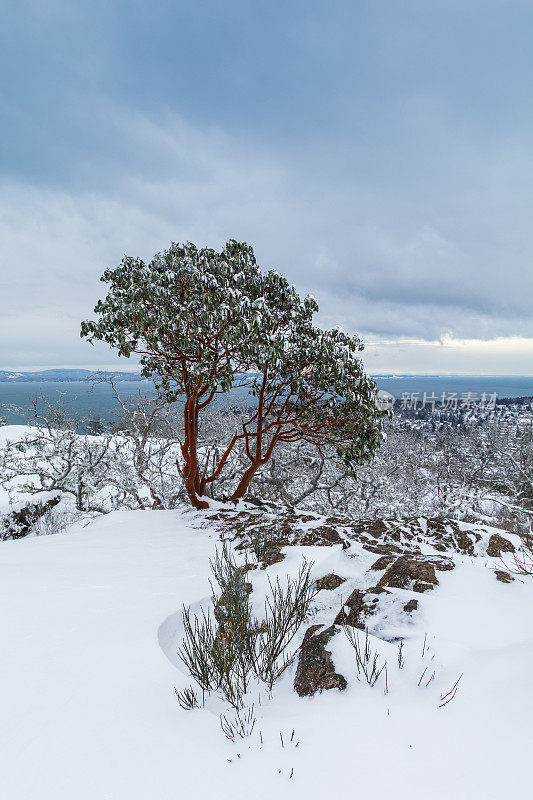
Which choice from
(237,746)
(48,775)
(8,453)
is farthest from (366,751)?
(8,453)

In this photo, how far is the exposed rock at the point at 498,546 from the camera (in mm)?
5430

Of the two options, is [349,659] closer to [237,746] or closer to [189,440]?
[237,746]

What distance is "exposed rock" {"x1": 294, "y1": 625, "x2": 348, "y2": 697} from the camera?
2404 millimetres

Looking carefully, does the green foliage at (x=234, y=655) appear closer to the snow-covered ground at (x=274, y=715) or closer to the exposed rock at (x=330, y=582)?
the snow-covered ground at (x=274, y=715)

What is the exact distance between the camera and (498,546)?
560 centimetres

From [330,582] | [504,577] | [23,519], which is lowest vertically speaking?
[23,519]

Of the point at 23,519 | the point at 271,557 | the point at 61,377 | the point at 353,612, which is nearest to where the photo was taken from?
the point at 353,612

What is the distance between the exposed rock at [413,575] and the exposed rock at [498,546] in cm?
172

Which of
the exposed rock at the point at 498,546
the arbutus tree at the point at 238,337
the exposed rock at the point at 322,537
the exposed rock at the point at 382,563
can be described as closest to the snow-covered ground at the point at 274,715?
the exposed rock at the point at 382,563

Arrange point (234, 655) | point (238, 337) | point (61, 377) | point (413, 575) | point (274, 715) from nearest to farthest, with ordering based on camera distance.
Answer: point (274, 715)
point (234, 655)
point (413, 575)
point (238, 337)
point (61, 377)

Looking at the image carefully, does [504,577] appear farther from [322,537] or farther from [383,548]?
[322,537]

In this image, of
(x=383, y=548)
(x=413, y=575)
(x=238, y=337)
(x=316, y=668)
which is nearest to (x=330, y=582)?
(x=413, y=575)

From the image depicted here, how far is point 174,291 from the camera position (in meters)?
7.09

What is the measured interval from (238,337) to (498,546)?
19.0 ft
